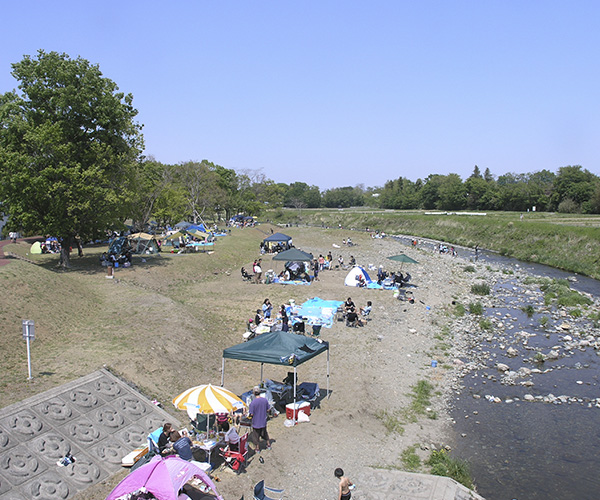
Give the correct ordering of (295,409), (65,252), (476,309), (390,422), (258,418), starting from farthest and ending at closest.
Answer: (65,252), (476,309), (390,422), (295,409), (258,418)

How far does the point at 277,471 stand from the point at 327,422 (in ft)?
8.74

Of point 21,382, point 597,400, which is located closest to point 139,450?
point 21,382

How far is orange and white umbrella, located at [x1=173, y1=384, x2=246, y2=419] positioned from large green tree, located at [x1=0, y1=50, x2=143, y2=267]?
19.4 metres

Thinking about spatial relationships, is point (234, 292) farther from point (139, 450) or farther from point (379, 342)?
point (139, 450)

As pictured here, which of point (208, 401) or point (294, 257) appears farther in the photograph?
point (294, 257)

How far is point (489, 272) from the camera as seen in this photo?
135 feet

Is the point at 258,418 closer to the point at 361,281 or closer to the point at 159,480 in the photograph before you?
the point at 159,480

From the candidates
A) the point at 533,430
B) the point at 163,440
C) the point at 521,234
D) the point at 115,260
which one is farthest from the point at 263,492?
the point at 521,234

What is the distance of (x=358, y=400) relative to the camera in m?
13.9

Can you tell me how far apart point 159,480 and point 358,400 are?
7.61m

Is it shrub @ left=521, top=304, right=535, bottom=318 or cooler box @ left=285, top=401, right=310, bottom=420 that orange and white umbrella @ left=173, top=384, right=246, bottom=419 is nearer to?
cooler box @ left=285, top=401, right=310, bottom=420

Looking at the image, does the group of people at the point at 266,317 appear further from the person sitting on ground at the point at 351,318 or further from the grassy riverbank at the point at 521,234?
the grassy riverbank at the point at 521,234

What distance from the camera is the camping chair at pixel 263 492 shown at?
27.5ft

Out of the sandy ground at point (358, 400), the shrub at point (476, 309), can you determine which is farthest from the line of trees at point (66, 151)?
the shrub at point (476, 309)
